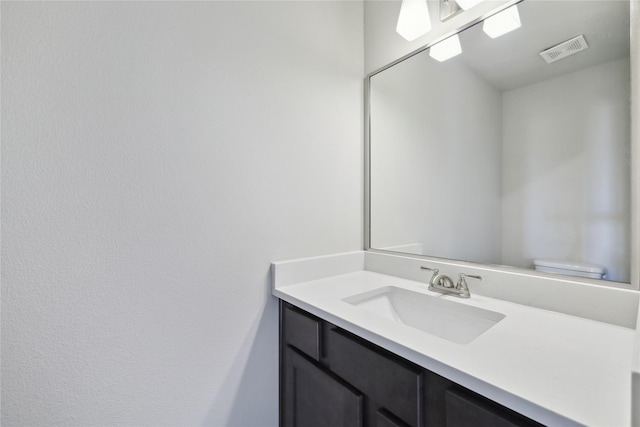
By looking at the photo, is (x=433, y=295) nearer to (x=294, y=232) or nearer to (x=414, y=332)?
(x=414, y=332)

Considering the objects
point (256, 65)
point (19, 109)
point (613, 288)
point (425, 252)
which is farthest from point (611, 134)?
point (19, 109)

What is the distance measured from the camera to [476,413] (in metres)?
0.53

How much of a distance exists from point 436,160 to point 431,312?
0.67 m

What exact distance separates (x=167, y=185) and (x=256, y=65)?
58 cm

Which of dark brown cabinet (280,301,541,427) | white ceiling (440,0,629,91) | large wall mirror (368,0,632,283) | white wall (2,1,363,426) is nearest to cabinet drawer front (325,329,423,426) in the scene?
dark brown cabinet (280,301,541,427)

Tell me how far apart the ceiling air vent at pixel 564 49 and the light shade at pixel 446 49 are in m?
0.32

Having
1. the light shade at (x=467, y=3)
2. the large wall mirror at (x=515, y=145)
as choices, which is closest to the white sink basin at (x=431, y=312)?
the large wall mirror at (x=515, y=145)

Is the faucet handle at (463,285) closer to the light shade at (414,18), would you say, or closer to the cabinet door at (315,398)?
the cabinet door at (315,398)

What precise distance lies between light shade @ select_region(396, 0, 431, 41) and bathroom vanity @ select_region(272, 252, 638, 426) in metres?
1.02

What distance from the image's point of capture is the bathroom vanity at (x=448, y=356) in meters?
0.49

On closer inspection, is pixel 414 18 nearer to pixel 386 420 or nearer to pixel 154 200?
pixel 154 200

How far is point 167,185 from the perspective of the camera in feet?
2.94

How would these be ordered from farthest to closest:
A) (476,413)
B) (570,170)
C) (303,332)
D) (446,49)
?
(446,49)
(303,332)
(570,170)
(476,413)

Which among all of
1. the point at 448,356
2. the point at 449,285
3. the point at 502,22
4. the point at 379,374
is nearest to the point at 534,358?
the point at 448,356
